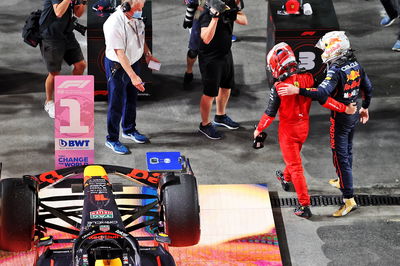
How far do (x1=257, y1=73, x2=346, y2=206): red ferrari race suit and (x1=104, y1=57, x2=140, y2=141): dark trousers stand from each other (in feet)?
5.84

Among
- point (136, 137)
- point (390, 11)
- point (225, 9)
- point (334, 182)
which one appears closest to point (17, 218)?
point (136, 137)

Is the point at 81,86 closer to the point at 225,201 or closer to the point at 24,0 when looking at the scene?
the point at 225,201

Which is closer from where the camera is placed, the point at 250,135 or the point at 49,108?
the point at 250,135

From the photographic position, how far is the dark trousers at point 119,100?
10297 mm

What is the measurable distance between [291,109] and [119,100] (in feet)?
6.72

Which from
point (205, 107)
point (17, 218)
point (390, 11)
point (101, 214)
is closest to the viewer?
point (101, 214)

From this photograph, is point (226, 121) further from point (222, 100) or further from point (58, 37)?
point (58, 37)

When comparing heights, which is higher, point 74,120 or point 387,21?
point 74,120

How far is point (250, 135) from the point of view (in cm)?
1118

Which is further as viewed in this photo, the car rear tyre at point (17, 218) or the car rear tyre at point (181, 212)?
the car rear tyre at point (181, 212)

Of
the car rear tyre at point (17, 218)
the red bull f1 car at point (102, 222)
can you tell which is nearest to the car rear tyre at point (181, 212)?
the red bull f1 car at point (102, 222)

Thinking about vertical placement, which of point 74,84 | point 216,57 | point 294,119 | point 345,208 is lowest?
point 345,208

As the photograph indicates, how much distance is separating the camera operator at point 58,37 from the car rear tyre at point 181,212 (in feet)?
12.2

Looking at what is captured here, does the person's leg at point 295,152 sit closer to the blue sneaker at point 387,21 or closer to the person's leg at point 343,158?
the person's leg at point 343,158
